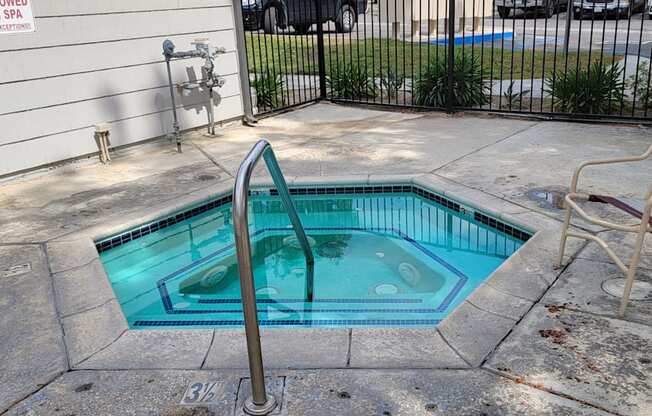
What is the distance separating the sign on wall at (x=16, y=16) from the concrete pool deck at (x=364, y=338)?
1310mm

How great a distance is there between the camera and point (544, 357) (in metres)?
2.32

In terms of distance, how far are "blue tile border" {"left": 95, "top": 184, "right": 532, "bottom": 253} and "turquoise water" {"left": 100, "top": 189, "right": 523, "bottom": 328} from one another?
4cm

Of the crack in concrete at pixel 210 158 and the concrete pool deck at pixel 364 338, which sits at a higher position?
the crack in concrete at pixel 210 158

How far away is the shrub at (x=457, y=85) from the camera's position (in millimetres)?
7223

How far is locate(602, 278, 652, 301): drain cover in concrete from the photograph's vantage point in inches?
107

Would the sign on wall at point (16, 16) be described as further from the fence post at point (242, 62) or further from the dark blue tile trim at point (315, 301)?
the dark blue tile trim at point (315, 301)

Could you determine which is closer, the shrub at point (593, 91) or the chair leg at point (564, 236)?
the chair leg at point (564, 236)

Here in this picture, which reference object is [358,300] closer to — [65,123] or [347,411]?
[347,411]

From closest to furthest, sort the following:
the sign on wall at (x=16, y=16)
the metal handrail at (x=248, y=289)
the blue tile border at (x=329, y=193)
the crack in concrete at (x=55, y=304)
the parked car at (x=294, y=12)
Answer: the metal handrail at (x=248, y=289), the crack in concrete at (x=55, y=304), the blue tile border at (x=329, y=193), the sign on wall at (x=16, y=16), the parked car at (x=294, y=12)

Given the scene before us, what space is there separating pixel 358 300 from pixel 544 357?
129 cm

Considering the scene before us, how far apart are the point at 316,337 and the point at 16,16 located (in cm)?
406

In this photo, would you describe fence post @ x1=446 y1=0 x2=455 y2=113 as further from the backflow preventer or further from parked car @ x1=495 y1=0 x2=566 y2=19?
the backflow preventer

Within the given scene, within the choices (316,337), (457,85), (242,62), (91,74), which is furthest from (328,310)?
(457,85)

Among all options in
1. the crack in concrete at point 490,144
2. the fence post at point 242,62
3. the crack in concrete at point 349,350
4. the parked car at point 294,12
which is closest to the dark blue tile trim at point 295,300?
the crack in concrete at point 349,350
